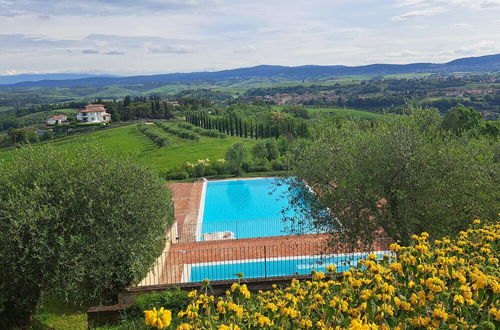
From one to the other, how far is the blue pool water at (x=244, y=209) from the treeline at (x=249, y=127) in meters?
23.8

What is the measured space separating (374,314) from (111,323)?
29.6 ft

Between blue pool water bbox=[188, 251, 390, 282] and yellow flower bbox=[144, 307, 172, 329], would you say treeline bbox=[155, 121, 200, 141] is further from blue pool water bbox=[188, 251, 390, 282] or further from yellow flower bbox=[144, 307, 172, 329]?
yellow flower bbox=[144, 307, 172, 329]

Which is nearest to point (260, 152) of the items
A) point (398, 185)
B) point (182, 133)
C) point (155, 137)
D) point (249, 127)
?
point (155, 137)

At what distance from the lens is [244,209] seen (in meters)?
29.8

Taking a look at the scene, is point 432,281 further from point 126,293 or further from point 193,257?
point 193,257

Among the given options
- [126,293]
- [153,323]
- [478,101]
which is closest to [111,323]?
[126,293]

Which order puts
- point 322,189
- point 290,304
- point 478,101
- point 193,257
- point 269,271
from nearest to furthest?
point 290,304 → point 322,189 → point 269,271 → point 193,257 → point 478,101

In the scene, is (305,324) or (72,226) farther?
(72,226)

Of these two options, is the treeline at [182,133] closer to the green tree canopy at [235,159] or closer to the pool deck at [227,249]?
the green tree canopy at [235,159]

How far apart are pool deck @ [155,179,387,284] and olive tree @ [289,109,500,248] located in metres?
1.42

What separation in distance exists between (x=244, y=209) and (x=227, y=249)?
11.6m

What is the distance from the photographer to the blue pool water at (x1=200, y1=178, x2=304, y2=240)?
23266 mm

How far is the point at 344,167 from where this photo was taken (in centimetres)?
1240

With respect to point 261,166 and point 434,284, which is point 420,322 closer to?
point 434,284
